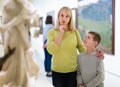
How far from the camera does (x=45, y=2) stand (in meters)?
6.40

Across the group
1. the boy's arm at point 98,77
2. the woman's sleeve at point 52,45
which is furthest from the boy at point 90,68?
the woman's sleeve at point 52,45

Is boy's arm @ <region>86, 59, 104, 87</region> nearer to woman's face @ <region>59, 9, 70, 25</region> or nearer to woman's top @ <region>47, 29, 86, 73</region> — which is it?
woman's top @ <region>47, 29, 86, 73</region>

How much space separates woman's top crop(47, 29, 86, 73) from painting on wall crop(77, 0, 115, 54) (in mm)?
1022

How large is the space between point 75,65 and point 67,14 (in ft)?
1.64

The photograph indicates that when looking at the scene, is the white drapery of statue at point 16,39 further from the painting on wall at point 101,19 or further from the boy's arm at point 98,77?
the painting on wall at point 101,19

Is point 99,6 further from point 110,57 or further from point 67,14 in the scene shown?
point 67,14

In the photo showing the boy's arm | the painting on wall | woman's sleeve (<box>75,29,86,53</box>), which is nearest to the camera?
the boy's arm

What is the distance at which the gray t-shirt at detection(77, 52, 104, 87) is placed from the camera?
6.00 feet

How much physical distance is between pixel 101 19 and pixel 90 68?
1.32 m

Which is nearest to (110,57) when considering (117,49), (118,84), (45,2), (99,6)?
(117,49)

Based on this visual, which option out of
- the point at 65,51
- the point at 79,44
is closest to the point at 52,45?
the point at 65,51

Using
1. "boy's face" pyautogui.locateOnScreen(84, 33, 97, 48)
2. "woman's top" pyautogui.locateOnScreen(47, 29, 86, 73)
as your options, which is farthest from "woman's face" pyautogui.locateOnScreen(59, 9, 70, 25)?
"boy's face" pyautogui.locateOnScreen(84, 33, 97, 48)

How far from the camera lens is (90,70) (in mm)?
1854

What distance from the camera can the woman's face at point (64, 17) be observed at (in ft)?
6.13
